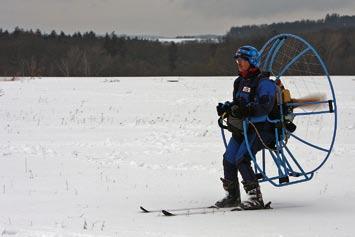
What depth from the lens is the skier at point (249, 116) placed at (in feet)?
22.4

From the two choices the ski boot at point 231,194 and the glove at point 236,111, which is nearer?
the glove at point 236,111

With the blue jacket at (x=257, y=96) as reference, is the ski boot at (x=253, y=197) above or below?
below

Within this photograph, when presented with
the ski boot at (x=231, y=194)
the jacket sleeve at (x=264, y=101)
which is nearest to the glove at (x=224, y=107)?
the jacket sleeve at (x=264, y=101)

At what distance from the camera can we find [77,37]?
14612cm

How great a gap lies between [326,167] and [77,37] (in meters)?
141

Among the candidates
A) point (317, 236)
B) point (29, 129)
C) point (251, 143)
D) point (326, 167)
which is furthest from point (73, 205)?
point (29, 129)

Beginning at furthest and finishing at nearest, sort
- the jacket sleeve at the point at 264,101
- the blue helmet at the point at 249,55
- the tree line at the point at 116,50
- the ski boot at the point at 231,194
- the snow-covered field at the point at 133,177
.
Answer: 1. the tree line at the point at 116,50
2. the ski boot at the point at 231,194
3. the blue helmet at the point at 249,55
4. the jacket sleeve at the point at 264,101
5. the snow-covered field at the point at 133,177

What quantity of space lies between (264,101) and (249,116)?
30 centimetres

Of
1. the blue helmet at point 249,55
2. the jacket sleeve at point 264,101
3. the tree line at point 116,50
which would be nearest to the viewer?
the jacket sleeve at point 264,101

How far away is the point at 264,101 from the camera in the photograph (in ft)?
22.2

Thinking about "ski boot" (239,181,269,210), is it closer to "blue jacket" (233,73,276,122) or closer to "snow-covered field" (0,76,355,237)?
"snow-covered field" (0,76,355,237)

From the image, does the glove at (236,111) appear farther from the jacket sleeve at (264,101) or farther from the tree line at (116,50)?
the tree line at (116,50)

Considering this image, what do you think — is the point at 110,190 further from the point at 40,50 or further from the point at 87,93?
the point at 40,50

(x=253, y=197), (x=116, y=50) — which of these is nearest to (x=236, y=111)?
(x=253, y=197)
